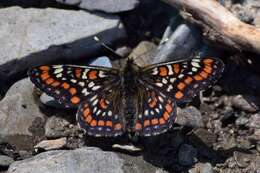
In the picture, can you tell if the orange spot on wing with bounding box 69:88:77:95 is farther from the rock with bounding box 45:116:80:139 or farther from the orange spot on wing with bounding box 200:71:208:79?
the orange spot on wing with bounding box 200:71:208:79

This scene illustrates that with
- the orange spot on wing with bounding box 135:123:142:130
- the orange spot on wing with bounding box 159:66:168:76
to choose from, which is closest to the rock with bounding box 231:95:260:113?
the orange spot on wing with bounding box 159:66:168:76

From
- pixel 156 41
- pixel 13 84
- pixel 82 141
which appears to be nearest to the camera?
pixel 82 141

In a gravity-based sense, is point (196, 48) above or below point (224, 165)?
above

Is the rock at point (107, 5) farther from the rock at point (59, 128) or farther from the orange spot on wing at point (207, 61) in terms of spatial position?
the orange spot on wing at point (207, 61)

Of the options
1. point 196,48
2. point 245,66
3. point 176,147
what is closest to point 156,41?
point 196,48

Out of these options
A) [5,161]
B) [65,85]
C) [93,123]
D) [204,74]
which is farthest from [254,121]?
[5,161]

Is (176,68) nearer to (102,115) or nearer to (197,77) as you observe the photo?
(197,77)

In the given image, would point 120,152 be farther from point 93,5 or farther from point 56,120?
point 93,5
